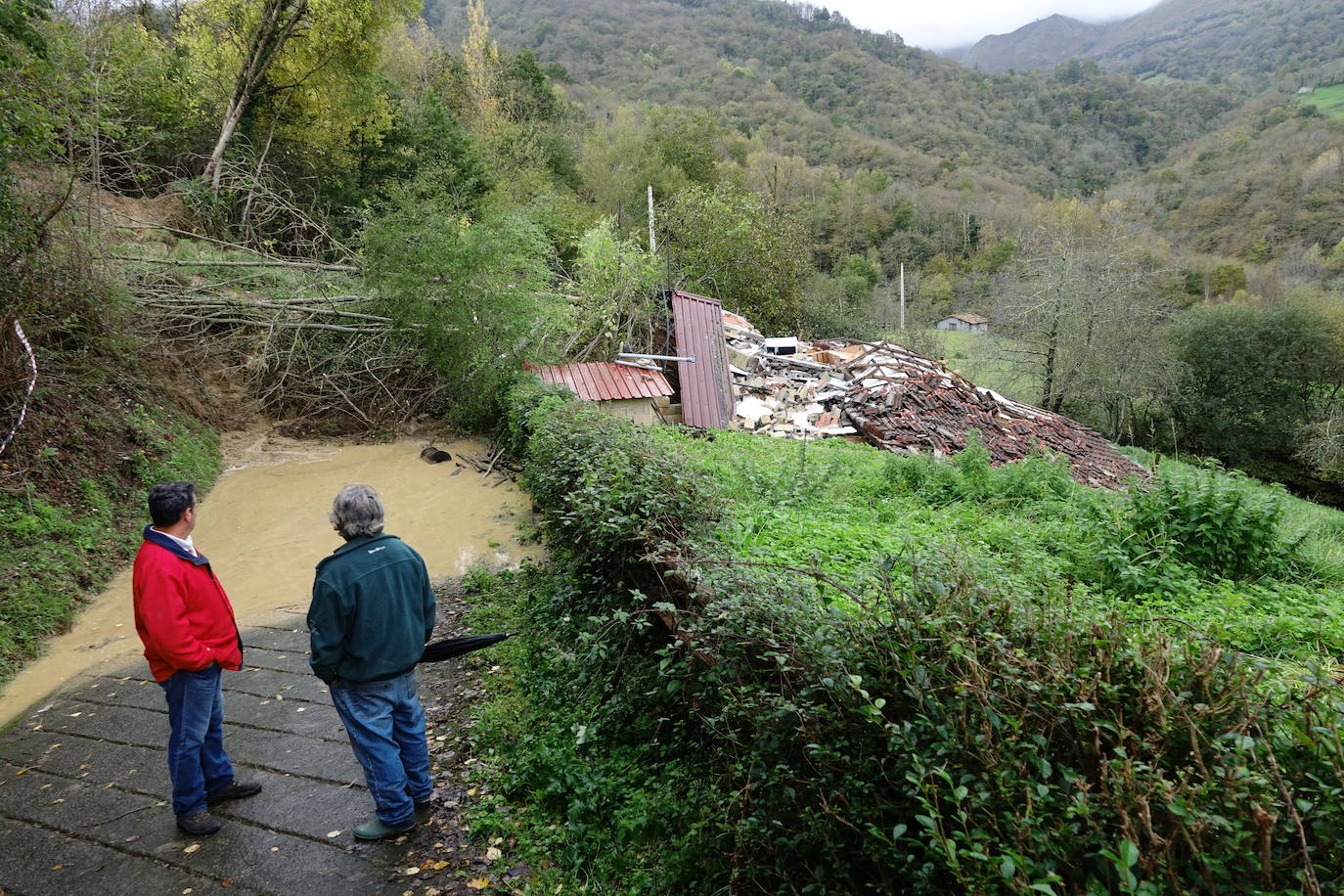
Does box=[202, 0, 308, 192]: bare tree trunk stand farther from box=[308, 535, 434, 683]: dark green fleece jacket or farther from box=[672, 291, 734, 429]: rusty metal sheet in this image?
box=[308, 535, 434, 683]: dark green fleece jacket

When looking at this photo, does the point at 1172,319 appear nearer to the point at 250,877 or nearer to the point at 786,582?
the point at 786,582

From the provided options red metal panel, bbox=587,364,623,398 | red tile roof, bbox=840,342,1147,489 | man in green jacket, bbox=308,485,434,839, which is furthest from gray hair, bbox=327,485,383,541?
red tile roof, bbox=840,342,1147,489

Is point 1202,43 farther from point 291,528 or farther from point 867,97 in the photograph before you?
point 291,528

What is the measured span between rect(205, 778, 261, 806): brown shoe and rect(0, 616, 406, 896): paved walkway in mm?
45

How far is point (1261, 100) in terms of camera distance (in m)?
78.1

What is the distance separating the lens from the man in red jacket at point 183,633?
11.5ft

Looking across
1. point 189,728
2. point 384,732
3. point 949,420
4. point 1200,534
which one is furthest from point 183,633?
point 949,420

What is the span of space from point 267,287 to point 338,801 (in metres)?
12.0

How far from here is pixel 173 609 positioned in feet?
11.5

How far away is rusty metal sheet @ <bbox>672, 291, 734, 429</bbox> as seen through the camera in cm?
1534

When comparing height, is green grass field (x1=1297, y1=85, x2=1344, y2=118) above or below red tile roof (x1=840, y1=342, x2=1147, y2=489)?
above

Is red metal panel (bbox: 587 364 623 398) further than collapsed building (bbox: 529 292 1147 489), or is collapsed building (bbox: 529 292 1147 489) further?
collapsed building (bbox: 529 292 1147 489)

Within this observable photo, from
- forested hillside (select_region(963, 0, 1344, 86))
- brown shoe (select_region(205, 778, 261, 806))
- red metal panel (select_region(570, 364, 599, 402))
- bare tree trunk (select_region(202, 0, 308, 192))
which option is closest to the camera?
brown shoe (select_region(205, 778, 261, 806))

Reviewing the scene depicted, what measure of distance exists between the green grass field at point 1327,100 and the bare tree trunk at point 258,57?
305 feet
